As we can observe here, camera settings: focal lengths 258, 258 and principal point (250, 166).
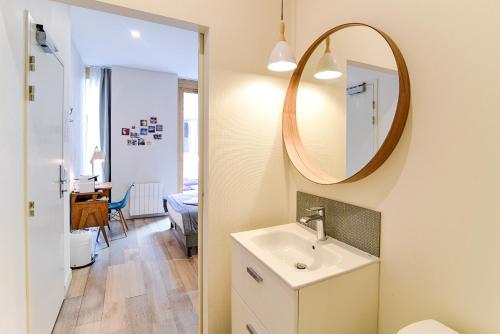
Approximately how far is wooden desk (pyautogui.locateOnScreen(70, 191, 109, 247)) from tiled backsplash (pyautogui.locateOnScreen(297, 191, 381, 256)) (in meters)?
2.89

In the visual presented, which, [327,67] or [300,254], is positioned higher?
[327,67]

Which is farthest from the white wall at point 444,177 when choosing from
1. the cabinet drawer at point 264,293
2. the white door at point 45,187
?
the white door at point 45,187

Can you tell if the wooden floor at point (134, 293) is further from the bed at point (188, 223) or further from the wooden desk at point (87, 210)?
the wooden desk at point (87, 210)

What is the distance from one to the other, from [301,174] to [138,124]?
4.06m

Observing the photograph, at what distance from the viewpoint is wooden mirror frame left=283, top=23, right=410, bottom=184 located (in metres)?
1.08

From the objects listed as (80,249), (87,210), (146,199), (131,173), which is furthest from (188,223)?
→ (131,173)

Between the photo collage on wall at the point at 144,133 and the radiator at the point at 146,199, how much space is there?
0.81m

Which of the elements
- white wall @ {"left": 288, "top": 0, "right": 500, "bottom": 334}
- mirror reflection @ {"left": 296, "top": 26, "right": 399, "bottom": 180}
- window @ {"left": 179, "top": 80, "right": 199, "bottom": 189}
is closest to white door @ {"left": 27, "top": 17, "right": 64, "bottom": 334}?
mirror reflection @ {"left": 296, "top": 26, "right": 399, "bottom": 180}

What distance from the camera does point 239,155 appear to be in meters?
1.67

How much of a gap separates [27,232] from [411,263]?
1.97 meters

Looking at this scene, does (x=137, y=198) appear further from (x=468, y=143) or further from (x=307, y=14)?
(x=468, y=143)

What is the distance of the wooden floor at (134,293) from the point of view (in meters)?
1.99

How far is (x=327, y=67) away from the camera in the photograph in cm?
154

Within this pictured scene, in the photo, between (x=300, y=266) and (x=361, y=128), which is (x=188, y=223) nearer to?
(x=300, y=266)
